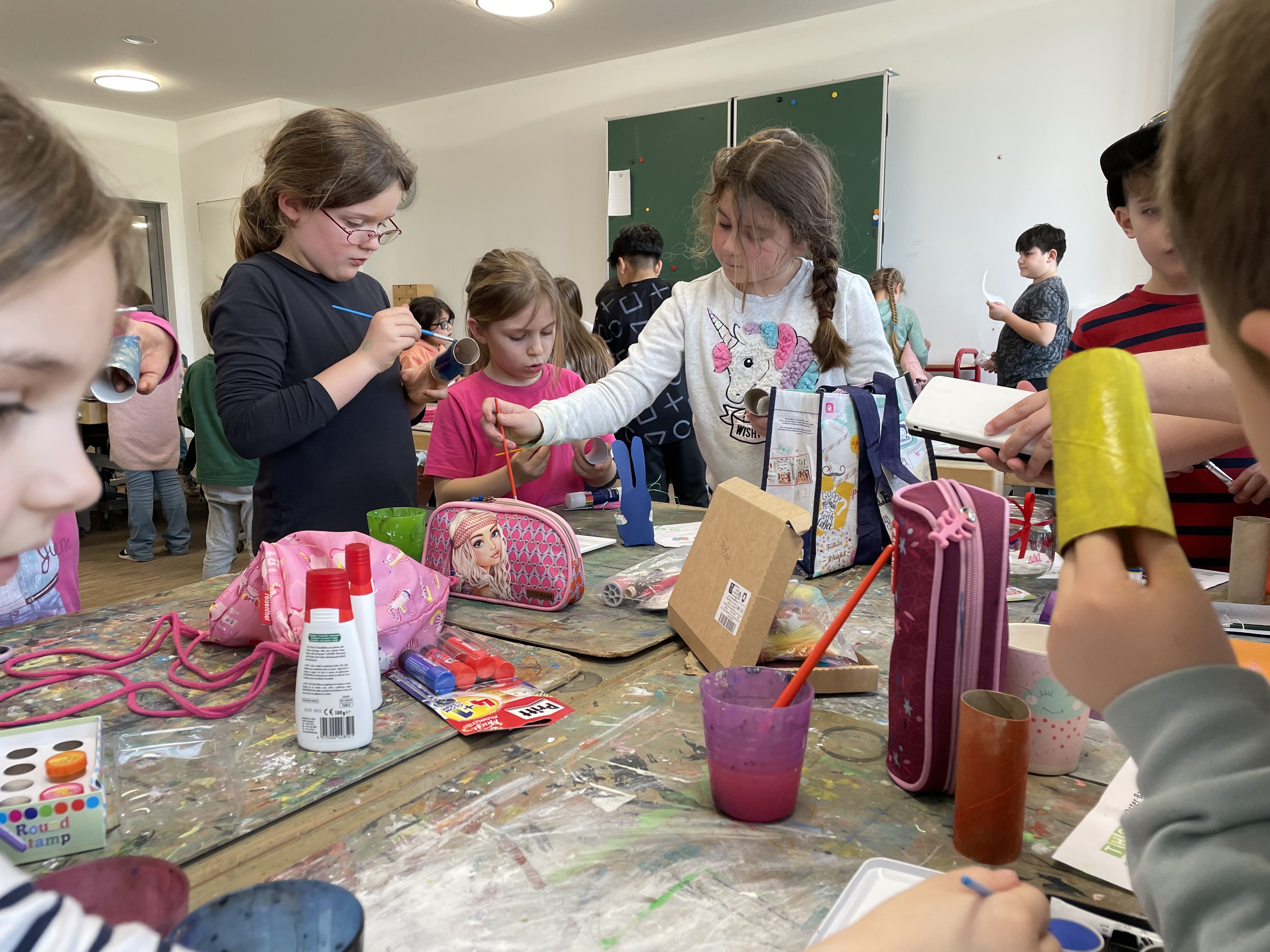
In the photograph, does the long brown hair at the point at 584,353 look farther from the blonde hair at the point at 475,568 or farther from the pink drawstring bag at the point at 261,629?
the pink drawstring bag at the point at 261,629

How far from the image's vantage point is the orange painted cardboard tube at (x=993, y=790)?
651 mm

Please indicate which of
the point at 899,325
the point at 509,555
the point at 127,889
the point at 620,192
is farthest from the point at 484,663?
the point at 620,192

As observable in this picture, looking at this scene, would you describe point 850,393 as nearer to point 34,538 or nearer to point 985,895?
point 985,895

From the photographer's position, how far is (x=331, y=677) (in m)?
0.85

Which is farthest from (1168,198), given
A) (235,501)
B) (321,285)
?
(235,501)

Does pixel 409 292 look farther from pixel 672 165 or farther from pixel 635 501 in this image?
pixel 635 501

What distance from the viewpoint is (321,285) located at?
1682mm

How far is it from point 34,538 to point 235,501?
11.9 feet

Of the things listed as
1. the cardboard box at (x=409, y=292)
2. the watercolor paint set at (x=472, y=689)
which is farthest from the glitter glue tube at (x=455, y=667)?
the cardboard box at (x=409, y=292)

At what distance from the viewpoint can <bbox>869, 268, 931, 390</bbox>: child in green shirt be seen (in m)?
4.39

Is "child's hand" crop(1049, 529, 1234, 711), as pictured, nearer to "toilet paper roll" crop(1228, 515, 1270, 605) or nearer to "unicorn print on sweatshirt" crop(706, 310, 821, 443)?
"toilet paper roll" crop(1228, 515, 1270, 605)

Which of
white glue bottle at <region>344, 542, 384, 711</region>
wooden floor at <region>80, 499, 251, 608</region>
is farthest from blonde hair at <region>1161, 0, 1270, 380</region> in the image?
wooden floor at <region>80, 499, 251, 608</region>

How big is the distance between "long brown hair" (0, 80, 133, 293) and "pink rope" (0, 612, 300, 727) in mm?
575

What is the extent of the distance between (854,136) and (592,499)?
3357 millimetres
